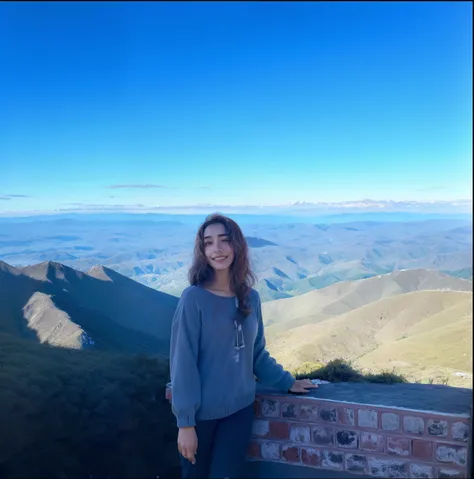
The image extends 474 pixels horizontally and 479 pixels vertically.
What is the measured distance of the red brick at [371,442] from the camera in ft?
6.46

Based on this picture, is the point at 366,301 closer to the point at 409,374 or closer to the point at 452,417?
the point at 409,374

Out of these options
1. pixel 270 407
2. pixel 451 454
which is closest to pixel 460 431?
pixel 451 454

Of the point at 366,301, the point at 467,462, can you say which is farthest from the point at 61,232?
the point at 467,462

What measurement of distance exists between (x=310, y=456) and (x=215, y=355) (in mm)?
754

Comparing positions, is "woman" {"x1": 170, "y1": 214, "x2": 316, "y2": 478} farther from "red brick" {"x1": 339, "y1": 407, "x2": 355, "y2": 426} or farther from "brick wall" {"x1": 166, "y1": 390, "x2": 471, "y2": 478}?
"red brick" {"x1": 339, "y1": 407, "x2": 355, "y2": 426}

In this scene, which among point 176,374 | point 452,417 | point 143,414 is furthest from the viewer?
point 143,414

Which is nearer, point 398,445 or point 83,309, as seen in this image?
point 398,445

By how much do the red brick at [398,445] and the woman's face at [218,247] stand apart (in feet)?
3.36

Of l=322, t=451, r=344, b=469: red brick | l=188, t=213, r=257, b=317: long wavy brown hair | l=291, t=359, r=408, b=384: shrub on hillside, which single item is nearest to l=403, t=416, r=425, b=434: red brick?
l=322, t=451, r=344, b=469: red brick

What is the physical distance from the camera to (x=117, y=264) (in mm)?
3047

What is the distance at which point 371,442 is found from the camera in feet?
6.50

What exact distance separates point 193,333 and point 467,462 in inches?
47.7

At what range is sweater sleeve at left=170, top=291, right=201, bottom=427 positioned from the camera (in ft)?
5.59

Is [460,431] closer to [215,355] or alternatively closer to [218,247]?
[215,355]
